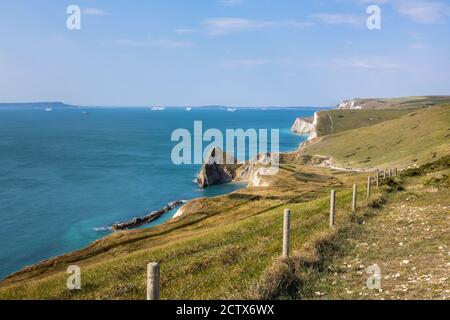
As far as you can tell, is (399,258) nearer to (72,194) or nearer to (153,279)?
(153,279)

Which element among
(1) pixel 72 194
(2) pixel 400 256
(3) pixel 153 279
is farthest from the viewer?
(1) pixel 72 194

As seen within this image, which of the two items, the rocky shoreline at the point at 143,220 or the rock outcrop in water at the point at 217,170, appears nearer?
the rocky shoreline at the point at 143,220

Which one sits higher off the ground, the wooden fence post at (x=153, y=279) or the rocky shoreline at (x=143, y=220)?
the wooden fence post at (x=153, y=279)

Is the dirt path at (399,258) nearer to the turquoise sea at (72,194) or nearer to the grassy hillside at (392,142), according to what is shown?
the turquoise sea at (72,194)

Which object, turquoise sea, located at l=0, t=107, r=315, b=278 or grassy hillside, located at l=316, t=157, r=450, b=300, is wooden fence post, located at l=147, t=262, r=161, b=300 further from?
turquoise sea, located at l=0, t=107, r=315, b=278

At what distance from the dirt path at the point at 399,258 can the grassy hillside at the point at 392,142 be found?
3316 inches

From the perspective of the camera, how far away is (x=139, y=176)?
140625 millimetres

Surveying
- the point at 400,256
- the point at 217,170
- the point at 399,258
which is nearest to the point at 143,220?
the point at 217,170

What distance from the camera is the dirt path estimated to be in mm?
13586

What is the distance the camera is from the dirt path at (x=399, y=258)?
44.6 feet

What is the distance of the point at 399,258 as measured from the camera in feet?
57.4

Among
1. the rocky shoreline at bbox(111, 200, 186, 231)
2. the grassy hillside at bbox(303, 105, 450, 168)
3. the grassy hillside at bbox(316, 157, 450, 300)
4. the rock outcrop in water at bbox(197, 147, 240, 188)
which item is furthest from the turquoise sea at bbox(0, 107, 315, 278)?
the grassy hillside at bbox(316, 157, 450, 300)

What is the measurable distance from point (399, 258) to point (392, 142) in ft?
484

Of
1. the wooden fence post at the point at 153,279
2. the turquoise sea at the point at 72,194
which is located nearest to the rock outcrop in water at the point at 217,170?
the turquoise sea at the point at 72,194
